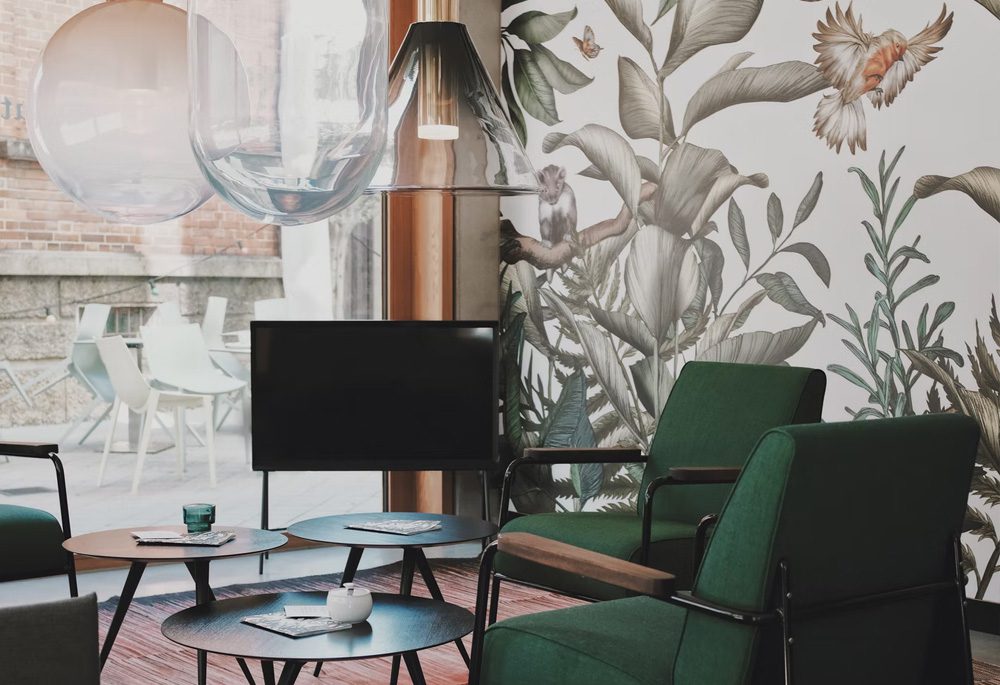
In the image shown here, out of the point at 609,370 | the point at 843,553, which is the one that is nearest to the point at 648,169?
the point at 609,370

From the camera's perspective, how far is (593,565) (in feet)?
7.77

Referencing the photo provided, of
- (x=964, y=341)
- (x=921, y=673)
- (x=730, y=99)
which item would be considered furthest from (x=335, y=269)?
(x=921, y=673)

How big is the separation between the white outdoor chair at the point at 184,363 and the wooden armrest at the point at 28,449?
1.29 m

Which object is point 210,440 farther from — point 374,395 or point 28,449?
point 28,449

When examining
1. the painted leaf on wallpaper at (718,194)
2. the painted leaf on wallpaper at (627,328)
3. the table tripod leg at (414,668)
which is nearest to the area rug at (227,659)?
the table tripod leg at (414,668)

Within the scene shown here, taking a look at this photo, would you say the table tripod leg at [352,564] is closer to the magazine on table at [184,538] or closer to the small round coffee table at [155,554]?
the small round coffee table at [155,554]

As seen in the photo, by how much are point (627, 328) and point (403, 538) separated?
2004 millimetres

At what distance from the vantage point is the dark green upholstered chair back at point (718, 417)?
3.67 meters

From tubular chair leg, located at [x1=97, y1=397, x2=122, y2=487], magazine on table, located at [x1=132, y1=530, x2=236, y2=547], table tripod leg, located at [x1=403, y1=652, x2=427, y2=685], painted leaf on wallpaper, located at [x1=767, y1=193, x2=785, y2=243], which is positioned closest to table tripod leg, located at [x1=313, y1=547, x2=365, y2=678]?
magazine on table, located at [x1=132, y1=530, x2=236, y2=547]

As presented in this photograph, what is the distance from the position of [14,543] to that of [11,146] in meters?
1.89

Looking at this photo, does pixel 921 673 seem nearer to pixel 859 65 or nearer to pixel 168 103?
pixel 168 103

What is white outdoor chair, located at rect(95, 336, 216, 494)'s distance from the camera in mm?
5078

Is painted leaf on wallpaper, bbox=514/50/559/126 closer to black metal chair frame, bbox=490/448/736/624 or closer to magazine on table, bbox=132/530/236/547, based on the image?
black metal chair frame, bbox=490/448/736/624

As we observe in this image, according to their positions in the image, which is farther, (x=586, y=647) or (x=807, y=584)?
(x=586, y=647)
